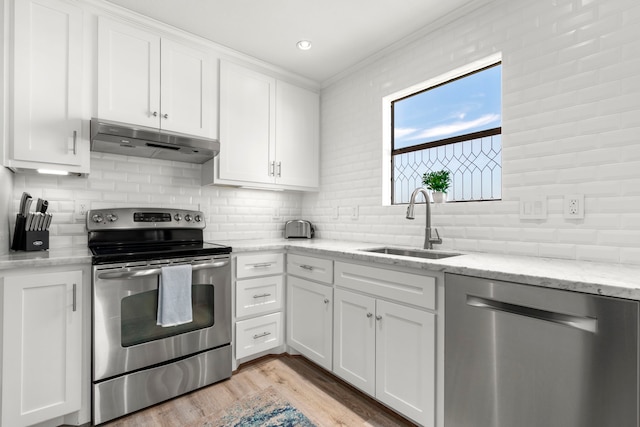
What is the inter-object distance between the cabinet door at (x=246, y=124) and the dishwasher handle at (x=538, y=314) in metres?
2.01

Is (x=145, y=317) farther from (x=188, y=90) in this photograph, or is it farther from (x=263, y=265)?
(x=188, y=90)

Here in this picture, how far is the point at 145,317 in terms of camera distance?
191 centimetres

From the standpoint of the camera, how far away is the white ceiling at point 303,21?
81.6 inches

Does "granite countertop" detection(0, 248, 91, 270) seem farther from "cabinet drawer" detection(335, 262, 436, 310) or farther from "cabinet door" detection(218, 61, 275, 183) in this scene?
"cabinet drawer" detection(335, 262, 436, 310)

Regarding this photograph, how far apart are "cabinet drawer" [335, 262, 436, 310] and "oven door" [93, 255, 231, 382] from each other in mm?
844

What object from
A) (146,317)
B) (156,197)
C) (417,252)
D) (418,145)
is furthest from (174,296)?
(418,145)

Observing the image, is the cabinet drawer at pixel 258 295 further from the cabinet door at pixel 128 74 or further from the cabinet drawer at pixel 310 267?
the cabinet door at pixel 128 74

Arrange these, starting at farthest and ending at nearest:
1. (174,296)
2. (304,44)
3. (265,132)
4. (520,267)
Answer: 1. (265,132)
2. (304,44)
3. (174,296)
4. (520,267)

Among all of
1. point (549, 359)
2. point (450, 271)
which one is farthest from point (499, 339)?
point (450, 271)

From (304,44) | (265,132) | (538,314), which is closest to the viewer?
(538,314)

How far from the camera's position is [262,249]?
2.46 metres

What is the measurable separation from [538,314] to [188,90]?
258 centimetres

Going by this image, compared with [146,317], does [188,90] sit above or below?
above

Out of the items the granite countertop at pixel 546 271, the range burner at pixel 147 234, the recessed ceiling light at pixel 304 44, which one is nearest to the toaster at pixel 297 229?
the range burner at pixel 147 234
